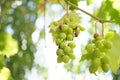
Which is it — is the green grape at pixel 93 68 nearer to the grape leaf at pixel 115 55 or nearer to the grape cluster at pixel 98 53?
the grape cluster at pixel 98 53

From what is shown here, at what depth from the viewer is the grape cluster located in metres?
1.36

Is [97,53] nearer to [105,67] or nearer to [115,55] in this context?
[105,67]

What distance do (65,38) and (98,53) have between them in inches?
6.7

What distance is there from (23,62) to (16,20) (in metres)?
0.45

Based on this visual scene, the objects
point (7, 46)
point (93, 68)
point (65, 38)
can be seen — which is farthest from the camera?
point (7, 46)

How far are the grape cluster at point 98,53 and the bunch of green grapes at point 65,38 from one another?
7 cm

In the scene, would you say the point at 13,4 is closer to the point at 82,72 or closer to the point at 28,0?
the point at 28,0

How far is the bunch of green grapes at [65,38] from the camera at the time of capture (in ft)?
4.67

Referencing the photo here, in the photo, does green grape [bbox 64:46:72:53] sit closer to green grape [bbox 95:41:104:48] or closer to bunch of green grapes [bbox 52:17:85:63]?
Result: bunch of green grapes [bbox 52:17:85:63]

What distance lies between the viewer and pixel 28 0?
3918 mm

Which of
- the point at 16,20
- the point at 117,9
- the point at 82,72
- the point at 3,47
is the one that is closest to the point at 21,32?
the point at 16,20

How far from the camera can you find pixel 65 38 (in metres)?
1.49

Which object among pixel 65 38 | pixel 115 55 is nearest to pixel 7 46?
pixel 65 38

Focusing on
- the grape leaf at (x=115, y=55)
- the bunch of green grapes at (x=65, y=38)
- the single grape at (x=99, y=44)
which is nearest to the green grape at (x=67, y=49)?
the bunch of green grapes at (x=65, y=38)
